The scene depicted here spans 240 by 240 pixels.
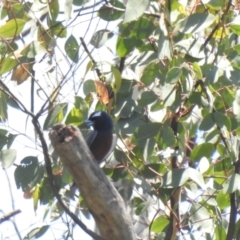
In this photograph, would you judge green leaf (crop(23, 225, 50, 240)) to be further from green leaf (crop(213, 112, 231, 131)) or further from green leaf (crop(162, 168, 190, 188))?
green leaf (crop(213, 112, 231, 131))

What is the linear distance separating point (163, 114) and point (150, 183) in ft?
1.01

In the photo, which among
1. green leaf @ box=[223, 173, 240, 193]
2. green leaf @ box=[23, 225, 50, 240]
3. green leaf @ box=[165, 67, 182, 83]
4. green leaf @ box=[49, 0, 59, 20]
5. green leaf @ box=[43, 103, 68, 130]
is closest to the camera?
green leaf @ box=[165, 67, 182, 83]

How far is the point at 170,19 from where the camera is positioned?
97.6 inches

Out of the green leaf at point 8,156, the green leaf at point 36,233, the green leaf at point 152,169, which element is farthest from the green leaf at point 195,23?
the green leaf at point 36,233

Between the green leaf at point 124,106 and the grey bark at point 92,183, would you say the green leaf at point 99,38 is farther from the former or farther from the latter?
the grey bark at point 92,183

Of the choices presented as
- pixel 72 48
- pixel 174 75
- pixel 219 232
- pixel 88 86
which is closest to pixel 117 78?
pixel 88 86

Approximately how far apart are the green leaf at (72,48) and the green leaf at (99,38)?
0.23 feet

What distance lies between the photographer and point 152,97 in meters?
2.63

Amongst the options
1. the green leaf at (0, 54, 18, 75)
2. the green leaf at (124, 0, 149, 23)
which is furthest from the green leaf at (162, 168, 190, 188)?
the green leaf at (0, 54, 18, 75)

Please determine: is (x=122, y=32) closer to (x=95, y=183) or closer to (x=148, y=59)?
(x=148, y=59)

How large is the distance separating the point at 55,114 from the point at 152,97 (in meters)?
0.37

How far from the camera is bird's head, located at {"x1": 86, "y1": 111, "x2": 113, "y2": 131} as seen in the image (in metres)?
2.83

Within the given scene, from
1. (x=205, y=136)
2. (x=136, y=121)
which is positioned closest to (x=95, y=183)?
(x=136, y=121)

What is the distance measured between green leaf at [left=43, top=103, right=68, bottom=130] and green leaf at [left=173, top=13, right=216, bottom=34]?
534mm
